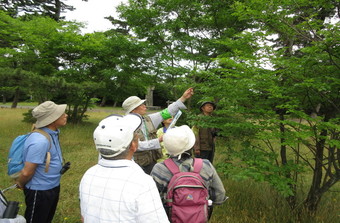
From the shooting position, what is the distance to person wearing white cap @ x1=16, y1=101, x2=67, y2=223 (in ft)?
7.72

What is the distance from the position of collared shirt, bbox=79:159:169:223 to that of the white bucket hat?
1.47 metres

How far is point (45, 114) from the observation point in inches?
102

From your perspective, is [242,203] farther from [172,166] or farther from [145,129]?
[172,166]

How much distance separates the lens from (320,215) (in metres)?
3.51

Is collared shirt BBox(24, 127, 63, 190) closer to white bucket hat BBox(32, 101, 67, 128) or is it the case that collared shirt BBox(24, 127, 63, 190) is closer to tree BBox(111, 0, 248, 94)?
white bucket hat BBox(32, 101, 67, 128)

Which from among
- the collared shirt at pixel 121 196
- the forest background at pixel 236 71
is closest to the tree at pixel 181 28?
the forest background at pixel 236 71

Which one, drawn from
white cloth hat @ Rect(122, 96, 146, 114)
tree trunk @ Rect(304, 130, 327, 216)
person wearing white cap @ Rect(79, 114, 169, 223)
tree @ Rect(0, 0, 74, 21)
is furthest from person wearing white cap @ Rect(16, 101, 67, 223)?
tree @ Rect(0, 0, 74, 21)

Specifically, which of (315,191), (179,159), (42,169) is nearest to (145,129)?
(179,159)

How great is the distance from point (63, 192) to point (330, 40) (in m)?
5.02

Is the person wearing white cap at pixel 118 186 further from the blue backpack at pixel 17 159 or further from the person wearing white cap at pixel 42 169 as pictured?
the blue backpack at pixel 17 159

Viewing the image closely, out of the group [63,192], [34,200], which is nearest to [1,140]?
[63,192]

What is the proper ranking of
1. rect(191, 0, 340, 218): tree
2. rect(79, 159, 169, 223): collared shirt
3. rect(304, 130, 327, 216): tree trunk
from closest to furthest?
rect(79, 159, 169, 223): collared shirt → rect(191, 0, 340, 218): tree → rect(304, 130, 327, 216): tree trunk

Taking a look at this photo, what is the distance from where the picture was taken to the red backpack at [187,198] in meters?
1.78

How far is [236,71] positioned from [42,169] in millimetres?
2736
